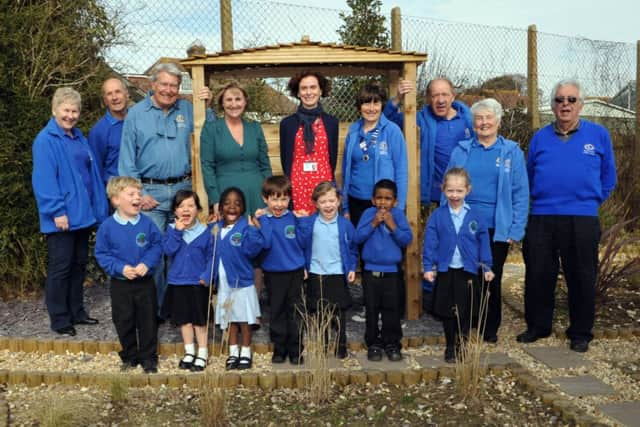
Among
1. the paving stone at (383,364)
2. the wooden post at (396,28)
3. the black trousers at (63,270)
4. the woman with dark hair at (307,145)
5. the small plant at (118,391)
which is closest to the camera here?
the small plant at (118,391)

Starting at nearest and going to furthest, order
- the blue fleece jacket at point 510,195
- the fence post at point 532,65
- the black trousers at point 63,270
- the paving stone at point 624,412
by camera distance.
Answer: the paving stone at point 624,412 < the blue fleece jacket at point 510,195 < the black trousers at point 63,270 < the fence post at point 532,65

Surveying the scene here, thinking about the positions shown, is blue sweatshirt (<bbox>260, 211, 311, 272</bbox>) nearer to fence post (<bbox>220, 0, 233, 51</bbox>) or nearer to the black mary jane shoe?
the black mary jane shoe

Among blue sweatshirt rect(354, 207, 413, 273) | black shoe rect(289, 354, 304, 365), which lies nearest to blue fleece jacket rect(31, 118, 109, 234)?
black shoe rect(289, 354, 304, 365)

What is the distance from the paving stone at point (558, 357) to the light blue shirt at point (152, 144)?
3121 millimetres

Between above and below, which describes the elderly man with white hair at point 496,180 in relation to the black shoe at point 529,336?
above

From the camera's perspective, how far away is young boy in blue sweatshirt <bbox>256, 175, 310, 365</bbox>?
440 cm

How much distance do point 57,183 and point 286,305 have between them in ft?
6.70

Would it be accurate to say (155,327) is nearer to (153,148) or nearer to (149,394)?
(149,394)

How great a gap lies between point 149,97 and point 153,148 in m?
0.44

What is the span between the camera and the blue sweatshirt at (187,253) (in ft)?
14.7

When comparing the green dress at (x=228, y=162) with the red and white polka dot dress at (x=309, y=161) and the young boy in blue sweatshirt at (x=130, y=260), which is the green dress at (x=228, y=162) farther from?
the young boy in blue sweatshirt at (x=130, y=260)

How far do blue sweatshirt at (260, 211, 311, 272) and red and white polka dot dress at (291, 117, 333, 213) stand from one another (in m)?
0.50

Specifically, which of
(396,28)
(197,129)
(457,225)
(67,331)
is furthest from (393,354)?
(396,28)

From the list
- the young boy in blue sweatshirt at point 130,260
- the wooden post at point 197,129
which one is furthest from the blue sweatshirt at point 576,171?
the young boy in blue sweatshirt at point 130,260
